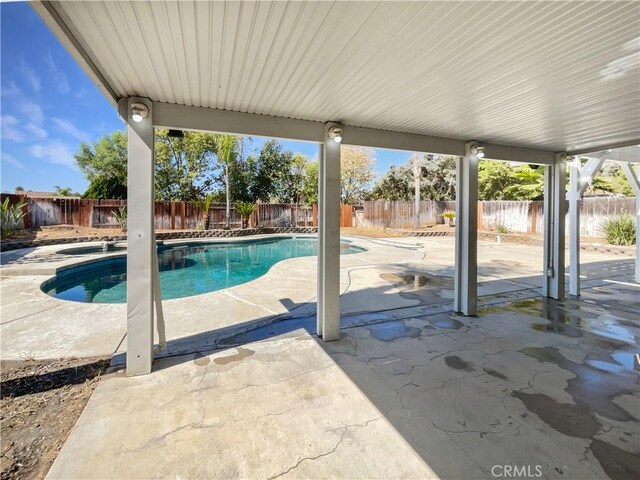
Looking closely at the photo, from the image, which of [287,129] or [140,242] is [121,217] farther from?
[287,129]

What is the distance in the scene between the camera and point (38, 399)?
2.30 meters

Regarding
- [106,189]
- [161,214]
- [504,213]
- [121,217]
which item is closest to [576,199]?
[504,213]

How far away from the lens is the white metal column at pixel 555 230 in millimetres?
5078

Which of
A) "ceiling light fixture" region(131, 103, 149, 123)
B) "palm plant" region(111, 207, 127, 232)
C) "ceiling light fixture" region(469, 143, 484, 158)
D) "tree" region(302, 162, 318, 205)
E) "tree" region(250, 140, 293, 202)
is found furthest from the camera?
"tree" region(302, 162, 318, 205)

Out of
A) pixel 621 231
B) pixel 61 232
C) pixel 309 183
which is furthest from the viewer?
pixel 309 183

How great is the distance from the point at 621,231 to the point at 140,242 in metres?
14.3

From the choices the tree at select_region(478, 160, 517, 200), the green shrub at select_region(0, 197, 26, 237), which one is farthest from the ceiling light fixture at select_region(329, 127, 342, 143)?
the tree at select_region(478, 160, 517, 200)

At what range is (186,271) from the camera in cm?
835

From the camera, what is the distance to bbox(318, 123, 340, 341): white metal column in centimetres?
340

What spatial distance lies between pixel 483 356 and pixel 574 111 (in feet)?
8.84

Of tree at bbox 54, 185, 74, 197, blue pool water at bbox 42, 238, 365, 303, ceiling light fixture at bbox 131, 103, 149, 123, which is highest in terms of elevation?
tree at bbox 54, 185, 74, 197

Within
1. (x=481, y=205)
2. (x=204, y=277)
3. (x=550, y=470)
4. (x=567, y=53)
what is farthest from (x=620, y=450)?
(x=481, y=205)

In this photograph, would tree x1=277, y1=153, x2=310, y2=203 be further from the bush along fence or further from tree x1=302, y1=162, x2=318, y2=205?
the bush along fence

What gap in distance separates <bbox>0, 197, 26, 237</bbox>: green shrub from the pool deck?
7.63 metres
